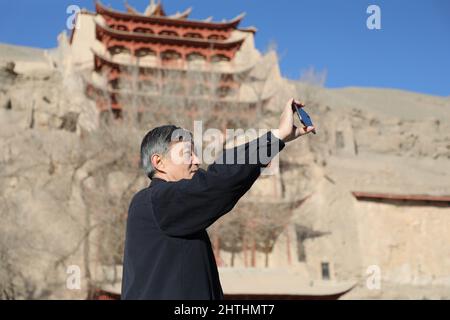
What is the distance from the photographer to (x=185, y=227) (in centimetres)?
157

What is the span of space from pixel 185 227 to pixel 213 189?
17 centimetres

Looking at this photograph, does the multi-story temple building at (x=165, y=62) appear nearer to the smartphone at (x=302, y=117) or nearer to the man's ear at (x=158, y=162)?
the man's ear at (x=158, y=162)

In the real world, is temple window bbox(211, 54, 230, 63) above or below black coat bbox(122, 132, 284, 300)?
above

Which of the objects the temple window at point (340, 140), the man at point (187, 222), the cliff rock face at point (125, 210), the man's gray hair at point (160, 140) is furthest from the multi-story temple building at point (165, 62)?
the man at point (187, 222)

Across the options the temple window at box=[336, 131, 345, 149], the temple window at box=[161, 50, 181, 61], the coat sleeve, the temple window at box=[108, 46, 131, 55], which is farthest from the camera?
the temple window at box=[161, 50, 181, 61]

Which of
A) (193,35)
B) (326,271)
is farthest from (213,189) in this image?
(193,35)

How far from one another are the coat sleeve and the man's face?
21 cm

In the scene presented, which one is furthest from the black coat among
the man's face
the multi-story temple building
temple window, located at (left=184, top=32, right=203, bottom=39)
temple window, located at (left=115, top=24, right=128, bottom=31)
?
temple window, located at (left=184, top=32, right=203, bottom=39)

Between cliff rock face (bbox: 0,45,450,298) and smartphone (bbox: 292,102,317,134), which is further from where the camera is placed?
cliff rock face (bbox: 0,45,450,298)

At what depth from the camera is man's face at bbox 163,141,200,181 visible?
180 cm

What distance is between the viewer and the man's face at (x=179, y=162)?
180 centimetres

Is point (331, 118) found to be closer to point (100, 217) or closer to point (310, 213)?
point (310, 213)

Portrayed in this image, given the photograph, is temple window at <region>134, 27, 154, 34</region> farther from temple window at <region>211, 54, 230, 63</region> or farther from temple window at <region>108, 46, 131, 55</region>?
temple window at <region>211, 54, 230, 63</region>

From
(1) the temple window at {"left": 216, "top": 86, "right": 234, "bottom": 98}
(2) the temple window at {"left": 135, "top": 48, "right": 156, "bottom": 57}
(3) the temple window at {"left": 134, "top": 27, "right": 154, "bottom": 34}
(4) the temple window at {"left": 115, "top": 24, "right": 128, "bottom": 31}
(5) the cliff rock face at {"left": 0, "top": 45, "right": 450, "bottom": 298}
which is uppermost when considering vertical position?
(4) the temple window at {"left": 115, "top": 24, "right": 128, "bottom": 31}
